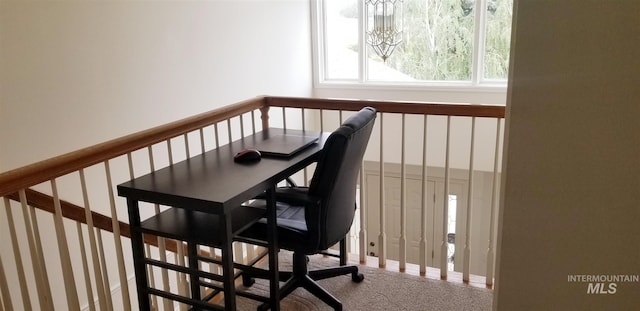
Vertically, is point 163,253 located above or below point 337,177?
below

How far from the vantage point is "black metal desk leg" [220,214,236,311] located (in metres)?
1.76

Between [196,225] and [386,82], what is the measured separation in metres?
4.09

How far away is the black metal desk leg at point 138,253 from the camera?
6.29ft

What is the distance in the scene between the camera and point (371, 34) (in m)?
5.61

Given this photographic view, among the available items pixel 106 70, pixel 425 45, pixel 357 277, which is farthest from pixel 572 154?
pixel 425 45

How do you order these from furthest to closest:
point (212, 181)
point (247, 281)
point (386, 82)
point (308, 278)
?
point (386, 82) < point (247, 281) < point (308, 278) < point (212, 181)

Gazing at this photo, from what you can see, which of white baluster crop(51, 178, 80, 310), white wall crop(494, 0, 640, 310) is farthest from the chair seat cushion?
white wall crop(494, 0, 640, 310)

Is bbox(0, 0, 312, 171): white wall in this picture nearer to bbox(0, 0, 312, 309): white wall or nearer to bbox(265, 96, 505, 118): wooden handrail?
bbox(0, 0, 312, 309): white wall

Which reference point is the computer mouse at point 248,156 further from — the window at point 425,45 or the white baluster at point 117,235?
the window at point 425,45

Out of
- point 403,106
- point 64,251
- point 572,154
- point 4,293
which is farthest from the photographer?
point 403,106

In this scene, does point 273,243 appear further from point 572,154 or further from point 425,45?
point 425,45

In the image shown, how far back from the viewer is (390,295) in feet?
8.43

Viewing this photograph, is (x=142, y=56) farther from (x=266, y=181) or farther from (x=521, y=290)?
(x=521, y=290)

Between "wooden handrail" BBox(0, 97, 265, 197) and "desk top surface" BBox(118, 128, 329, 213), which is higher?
"wooden handrail" BBox(0, 97, 265, 197)
